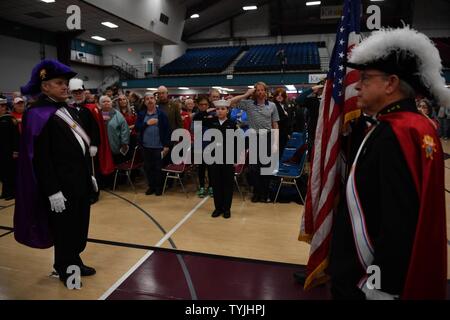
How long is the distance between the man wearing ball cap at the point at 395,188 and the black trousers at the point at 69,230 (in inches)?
81.2

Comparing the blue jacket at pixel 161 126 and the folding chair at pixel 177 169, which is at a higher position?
the blue jacket at pixel 161 126

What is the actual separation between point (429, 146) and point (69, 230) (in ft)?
8.37

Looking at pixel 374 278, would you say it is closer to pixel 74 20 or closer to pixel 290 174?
pixel 290 174

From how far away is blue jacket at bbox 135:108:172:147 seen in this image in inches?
212

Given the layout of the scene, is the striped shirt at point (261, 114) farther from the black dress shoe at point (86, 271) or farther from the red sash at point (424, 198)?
the red sash at point (424, 198)

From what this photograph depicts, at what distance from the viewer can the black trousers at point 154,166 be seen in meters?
5.49

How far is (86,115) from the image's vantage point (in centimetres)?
486

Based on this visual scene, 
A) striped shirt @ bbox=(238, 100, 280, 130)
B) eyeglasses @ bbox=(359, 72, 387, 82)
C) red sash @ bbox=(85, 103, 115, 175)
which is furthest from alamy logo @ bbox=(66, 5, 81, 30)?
eyeglasses @ bbox=(359, 72, 387, 82)

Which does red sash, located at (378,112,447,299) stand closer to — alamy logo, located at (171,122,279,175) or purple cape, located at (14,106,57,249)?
purple cape, located at (14,106,57,249)

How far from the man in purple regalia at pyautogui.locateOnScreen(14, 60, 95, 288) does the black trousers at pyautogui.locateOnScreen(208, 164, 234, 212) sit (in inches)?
79.4

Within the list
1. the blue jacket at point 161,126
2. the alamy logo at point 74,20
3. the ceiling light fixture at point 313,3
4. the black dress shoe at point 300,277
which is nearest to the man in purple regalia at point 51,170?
the alamy logo at point 74,20

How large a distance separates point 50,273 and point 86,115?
2613 millimetres

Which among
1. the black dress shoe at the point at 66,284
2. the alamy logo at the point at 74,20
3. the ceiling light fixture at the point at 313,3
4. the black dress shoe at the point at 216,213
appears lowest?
the black dress shoe at the point at 66,284
